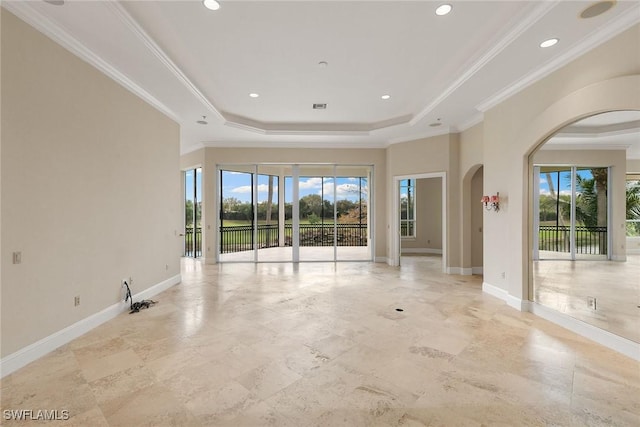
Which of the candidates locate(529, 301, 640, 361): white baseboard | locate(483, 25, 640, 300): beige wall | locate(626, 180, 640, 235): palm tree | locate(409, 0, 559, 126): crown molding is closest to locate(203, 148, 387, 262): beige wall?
locate(409, 0, 559, 126): crown molding

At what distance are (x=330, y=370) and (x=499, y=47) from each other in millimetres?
3986

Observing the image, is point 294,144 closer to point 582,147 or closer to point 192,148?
point 192,148

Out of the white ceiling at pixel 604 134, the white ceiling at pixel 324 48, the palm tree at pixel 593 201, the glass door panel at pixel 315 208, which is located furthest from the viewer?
the glass door panel at pixel 315 208

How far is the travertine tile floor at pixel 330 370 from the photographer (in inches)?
81.9

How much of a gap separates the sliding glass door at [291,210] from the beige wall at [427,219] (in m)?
2.24

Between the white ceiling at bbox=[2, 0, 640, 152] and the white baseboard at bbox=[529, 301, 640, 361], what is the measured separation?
10.2 ft

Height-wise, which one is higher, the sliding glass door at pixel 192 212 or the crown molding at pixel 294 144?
the crown molding at pixel 294 144

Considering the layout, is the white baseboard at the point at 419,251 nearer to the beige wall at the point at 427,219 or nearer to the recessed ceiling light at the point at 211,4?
the beige wall at the point at 427,219

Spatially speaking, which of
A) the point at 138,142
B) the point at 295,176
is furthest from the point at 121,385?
the point at 295,176

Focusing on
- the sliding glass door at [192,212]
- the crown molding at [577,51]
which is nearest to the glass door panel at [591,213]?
the crown molding at [577,51]

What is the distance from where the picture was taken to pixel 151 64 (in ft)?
12.2

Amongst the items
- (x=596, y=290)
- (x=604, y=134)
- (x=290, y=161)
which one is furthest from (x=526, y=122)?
(x=290, y=161)

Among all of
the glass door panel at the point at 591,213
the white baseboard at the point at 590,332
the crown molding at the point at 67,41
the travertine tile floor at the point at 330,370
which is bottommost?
the travertine tile floor at the point at 330,370

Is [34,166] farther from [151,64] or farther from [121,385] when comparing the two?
[121,385]
